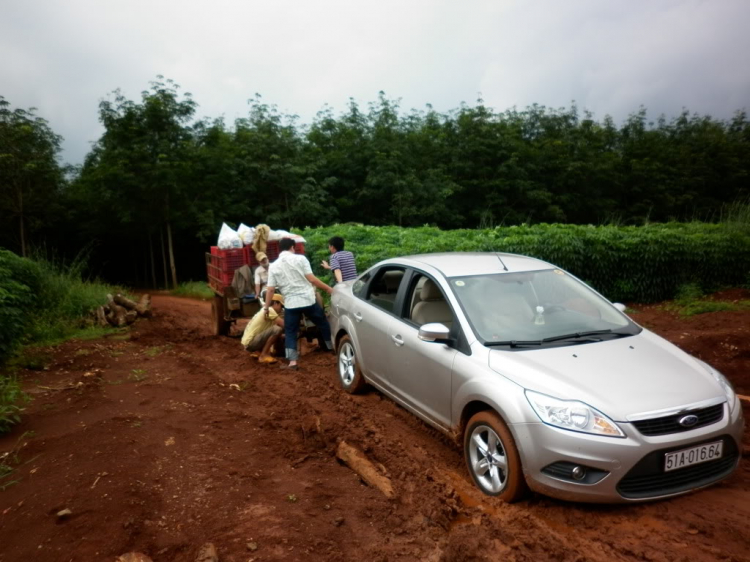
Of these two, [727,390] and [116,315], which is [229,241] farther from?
[727,390]

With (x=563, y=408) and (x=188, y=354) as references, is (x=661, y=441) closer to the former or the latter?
(x=563, y=408)

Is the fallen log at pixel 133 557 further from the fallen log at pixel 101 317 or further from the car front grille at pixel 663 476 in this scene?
the fallen log at pixel 101 317

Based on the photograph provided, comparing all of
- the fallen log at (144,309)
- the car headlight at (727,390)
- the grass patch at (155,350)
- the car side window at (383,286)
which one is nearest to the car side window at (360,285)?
the car side window at (383,286)

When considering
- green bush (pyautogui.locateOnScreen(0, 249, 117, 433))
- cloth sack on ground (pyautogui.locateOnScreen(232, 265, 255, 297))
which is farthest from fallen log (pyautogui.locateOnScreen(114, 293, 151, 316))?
cloth sack on ground (pyautogui.locateOnScreen(232, 265, 255, 297))

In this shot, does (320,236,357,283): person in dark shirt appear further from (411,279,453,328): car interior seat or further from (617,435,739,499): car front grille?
(617,435,739,499): car front grille

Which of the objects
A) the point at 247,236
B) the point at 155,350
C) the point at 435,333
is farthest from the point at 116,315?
the point at 435,333

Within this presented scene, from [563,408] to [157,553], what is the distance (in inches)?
99.9

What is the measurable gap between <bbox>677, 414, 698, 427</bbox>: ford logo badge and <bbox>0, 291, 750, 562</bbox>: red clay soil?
525 mm

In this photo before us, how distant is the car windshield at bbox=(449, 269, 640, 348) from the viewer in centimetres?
438

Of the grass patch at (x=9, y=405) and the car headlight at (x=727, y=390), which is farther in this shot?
the grass patch at (x=9, y=405)

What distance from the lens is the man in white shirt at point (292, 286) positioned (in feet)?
24.7

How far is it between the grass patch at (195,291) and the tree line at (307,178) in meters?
2.77

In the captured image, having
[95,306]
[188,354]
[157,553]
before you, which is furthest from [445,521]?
[95,306]

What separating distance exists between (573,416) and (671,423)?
0.59 m
